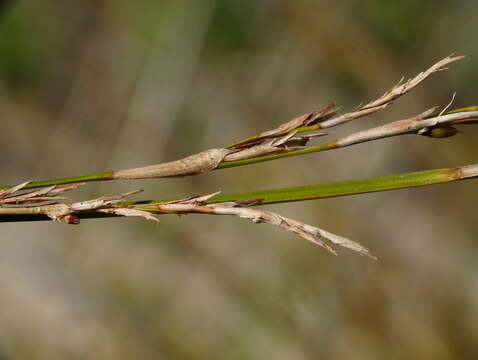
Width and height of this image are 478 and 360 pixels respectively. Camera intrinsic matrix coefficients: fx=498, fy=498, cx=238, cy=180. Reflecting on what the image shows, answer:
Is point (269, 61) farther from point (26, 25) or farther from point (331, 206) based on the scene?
point (26, 25)

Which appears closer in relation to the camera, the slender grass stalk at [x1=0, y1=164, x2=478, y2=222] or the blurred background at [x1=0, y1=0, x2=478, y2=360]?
the slender grass stalk at [x1=0, y1=164, x2=478, y2=222]

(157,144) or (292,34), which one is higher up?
(292,34)

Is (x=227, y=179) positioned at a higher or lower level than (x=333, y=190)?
higher

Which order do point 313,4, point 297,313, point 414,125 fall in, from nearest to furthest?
1. point 414,125
2. point 297,313
3. point 313,4

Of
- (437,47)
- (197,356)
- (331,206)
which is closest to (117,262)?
(197,356)

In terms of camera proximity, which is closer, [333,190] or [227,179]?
[333,190]

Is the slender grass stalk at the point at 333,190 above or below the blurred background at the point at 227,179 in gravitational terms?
below

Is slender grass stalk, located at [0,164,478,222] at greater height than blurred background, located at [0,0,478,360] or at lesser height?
lesser

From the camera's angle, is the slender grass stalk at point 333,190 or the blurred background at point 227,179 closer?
the slender grass stalk at point 333,190
